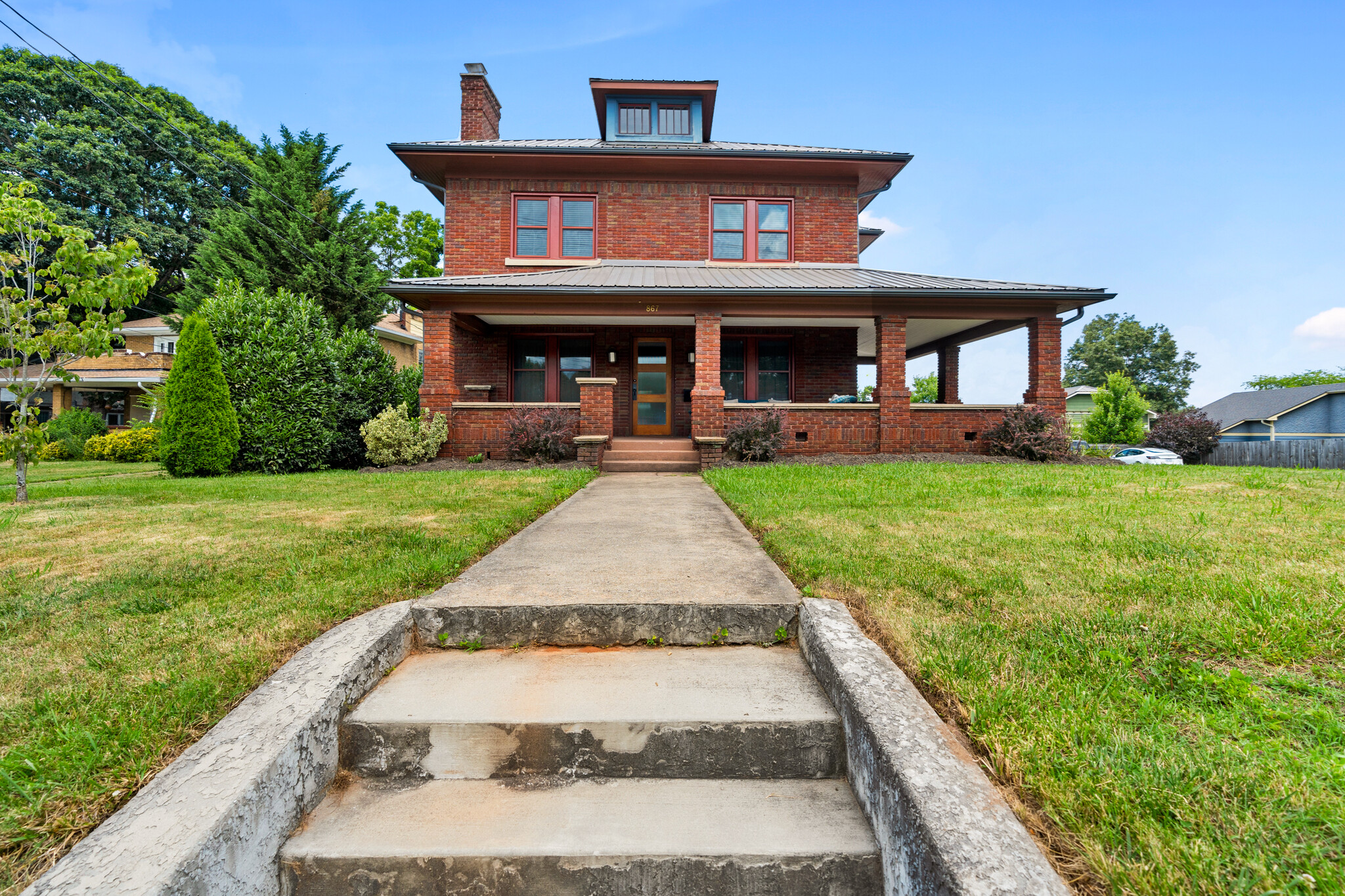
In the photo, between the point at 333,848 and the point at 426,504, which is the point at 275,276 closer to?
the point at 426,504

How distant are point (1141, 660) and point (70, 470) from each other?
20203 millimetres

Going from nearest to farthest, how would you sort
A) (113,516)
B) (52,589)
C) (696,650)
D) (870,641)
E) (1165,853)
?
(1165,853), (870,641), (696,650), (52,589), (113,516)

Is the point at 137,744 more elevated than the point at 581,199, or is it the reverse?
the point at 581,199

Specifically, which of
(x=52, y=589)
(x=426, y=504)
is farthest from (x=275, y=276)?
(x=52, y=589)

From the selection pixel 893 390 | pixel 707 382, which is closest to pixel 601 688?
pixel 707 382

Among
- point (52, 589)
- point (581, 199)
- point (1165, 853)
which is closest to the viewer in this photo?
point (1165, 853)

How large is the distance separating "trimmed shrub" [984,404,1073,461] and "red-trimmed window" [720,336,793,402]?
4762mm

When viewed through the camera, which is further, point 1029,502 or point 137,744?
point 1029,502

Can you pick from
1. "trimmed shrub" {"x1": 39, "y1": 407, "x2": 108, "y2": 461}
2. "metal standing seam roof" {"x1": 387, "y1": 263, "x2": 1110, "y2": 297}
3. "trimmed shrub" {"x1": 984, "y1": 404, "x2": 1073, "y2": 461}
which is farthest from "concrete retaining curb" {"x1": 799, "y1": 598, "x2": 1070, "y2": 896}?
"trimmed shrub" {"x1": 39, "y1": 407, "x2": 108, "y2": 461}

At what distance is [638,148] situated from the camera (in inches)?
556

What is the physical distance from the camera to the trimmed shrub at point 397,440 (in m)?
10.9

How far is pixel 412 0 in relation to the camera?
12.1 m

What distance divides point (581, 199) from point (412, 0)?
16.3 ft

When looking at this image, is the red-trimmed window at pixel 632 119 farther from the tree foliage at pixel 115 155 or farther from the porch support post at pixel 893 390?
the tree foliage at pixel 115 155
